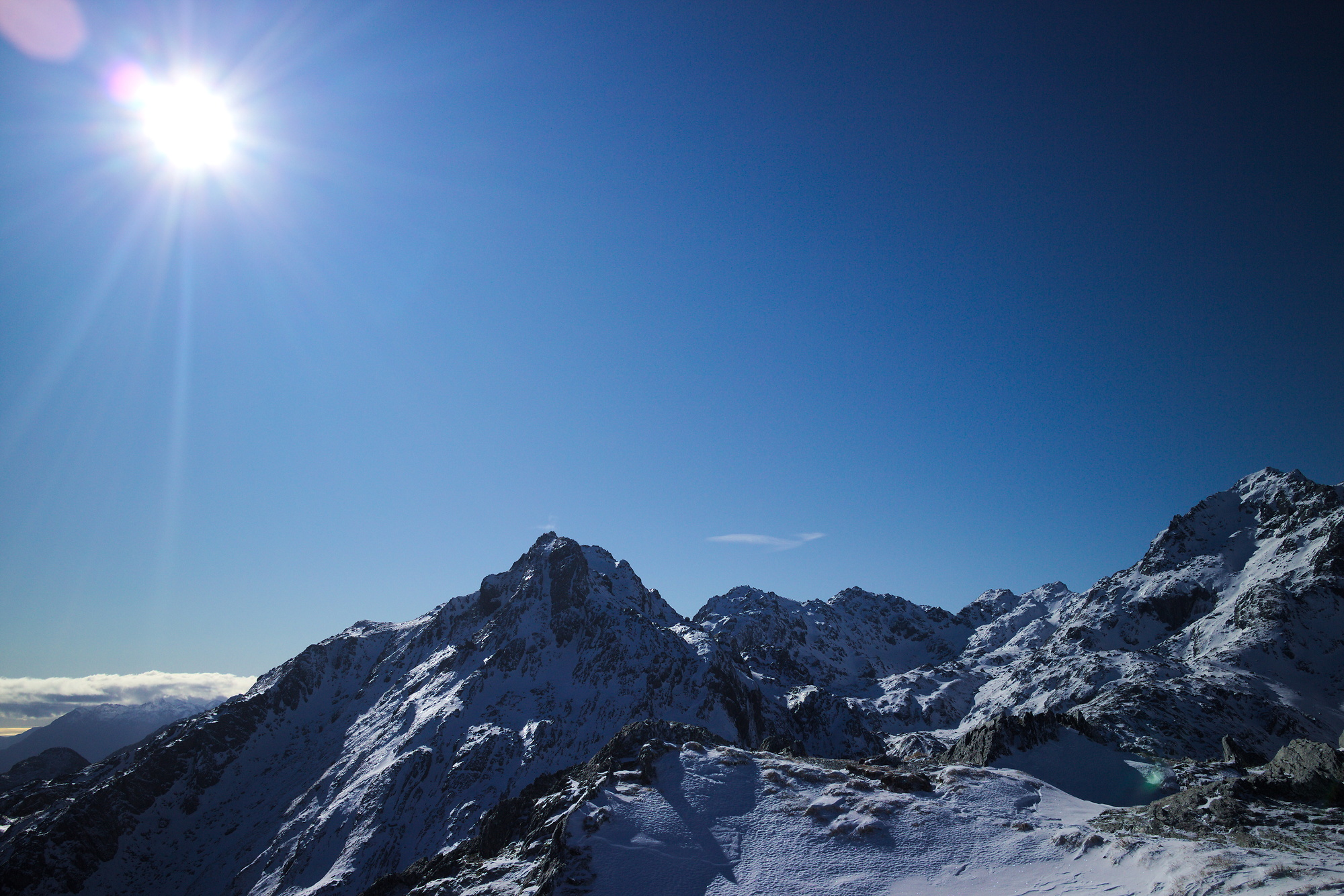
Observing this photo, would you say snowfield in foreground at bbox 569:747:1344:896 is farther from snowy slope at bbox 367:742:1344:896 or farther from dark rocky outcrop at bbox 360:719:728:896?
dark rocky outcrop at bbox 360:719:728:896

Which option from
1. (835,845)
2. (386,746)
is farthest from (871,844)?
(386,746)

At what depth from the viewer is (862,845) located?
1454 inches

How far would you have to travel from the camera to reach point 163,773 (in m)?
146

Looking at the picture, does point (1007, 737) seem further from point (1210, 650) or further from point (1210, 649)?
point (1210, 649)

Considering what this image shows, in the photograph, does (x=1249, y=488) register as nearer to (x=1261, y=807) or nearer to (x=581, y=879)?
(x=1261, y=807)

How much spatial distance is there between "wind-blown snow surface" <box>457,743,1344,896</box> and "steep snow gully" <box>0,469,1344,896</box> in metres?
0.21

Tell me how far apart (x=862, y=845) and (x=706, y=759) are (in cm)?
1600

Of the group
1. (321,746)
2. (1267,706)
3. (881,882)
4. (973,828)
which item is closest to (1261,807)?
(973,828)

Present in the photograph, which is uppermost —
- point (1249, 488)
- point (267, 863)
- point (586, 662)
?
point (1249, 488)

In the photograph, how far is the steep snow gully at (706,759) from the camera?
35094 mm

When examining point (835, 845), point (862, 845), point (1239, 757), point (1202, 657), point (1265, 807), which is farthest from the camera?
point (1202, 657)

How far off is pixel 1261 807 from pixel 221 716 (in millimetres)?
212269

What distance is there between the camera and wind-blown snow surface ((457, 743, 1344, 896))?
87.6 ft

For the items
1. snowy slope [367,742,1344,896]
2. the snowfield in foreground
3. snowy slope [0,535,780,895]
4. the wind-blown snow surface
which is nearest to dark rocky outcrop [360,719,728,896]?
snowy slope [367,742,1344,896]
